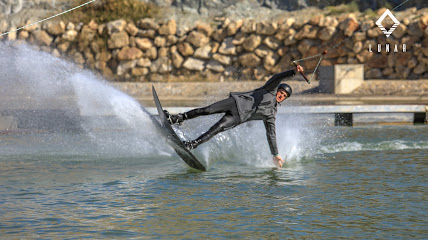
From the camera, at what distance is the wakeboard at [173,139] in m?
8.91

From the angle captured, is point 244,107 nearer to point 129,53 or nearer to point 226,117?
point 226,117

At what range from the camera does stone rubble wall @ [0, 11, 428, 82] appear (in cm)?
2309

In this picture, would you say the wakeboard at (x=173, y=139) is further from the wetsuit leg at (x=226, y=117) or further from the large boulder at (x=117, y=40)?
the large boulder at (x=117, y=40)

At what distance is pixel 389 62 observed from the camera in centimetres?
2277

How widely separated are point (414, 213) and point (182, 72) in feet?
59.2

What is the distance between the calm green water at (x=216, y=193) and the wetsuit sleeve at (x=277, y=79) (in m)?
1.07

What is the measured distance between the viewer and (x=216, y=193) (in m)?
7.75

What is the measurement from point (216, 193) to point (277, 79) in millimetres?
2079

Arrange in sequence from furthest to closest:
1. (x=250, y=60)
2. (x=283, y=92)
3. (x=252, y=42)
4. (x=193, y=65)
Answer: (x=193, y=65) → (x=250, y=60) → (x=252, y=42) → (x=283, y=92)

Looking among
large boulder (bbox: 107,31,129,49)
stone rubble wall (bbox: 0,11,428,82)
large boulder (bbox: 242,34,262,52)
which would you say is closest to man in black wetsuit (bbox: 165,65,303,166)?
stone rubble wall (bbox: 0,11,428,82)

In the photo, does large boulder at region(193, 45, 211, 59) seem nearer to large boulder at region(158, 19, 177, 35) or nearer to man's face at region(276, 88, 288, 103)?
large boulder at region(158, 19, 177, 35)

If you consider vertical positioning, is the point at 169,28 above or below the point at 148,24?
below

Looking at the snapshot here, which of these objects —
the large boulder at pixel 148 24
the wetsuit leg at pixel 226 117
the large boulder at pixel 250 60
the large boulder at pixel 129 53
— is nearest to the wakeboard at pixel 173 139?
the wetsuit leg at pixel 226 117

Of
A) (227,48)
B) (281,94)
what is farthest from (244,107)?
(227,48)
